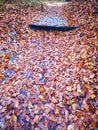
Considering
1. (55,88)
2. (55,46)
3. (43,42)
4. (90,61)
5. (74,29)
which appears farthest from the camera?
(74,29)

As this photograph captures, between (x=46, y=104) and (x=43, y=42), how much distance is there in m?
4.14

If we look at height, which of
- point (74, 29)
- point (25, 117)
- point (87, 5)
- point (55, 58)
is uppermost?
point (87, 5)

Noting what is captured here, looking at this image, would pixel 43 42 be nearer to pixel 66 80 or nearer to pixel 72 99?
pixel 66 80

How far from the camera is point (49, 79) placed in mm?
4996

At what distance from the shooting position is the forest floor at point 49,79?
3682 mm

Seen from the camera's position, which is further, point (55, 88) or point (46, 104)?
point (55, 88)

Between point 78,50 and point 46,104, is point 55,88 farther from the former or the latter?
point 78,50

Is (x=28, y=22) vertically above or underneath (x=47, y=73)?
above

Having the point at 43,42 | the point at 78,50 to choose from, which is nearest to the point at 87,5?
the point at 43,42

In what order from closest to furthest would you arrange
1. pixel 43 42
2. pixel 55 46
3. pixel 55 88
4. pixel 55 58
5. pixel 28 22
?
pixel 55 88 → pixel 55 58 → pixel 55 46 → pixel 43 42 → pixel 28 22

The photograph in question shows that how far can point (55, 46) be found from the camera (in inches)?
283

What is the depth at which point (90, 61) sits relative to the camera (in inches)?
207

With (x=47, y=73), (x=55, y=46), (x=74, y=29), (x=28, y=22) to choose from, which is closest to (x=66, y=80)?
(x=47, y=73)

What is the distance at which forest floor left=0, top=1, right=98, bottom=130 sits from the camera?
3682mm
